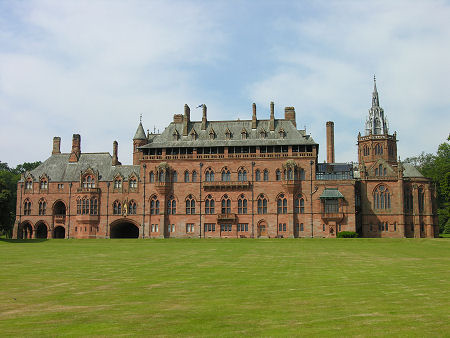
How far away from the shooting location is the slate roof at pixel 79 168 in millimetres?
84238

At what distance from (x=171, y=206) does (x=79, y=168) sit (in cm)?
1963

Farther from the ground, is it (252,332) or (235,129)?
(235,129)

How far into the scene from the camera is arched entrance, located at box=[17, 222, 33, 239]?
280ft

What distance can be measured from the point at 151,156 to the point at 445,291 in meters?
64.8

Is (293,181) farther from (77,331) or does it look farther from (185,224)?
(77,331)

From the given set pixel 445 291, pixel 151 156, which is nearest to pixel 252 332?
pixel 445 291

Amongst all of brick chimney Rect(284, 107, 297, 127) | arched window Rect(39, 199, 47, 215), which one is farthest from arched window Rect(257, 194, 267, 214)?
arched window Rect(39, 199, 47, 215)

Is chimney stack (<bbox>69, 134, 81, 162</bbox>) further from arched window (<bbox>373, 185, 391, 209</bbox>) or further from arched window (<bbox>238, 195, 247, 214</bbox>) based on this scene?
arched window (<bbox>373, 185, 391, 209</bbox>)

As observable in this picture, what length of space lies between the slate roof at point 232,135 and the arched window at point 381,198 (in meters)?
13.5

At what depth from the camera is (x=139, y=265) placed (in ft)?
101

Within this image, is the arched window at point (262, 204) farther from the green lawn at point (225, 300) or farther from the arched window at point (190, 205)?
the green lawn at point (225, 300)

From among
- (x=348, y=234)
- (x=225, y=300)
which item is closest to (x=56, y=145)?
(x=348, y=234)

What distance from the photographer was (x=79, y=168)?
86375 mm

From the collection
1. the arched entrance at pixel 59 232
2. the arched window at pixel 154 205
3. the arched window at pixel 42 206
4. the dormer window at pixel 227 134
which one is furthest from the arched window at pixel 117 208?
the dormer window at pixel 227 134
